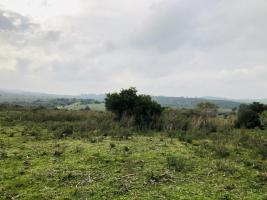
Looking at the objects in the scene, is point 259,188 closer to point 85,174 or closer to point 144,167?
point 144,167

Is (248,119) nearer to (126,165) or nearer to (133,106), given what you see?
(133,106)

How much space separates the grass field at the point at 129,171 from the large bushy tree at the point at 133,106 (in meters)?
13.0

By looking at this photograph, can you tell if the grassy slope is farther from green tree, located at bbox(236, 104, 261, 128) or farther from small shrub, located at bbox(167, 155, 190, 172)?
green tree, located at bbox(236, 104, 261, 128)

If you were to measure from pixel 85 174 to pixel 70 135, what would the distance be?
13248 millimetres

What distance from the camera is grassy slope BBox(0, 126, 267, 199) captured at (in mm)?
14695

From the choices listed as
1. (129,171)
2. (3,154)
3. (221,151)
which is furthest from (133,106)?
(129,171)

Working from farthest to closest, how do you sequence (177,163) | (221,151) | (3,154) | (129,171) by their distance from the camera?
(221,151) < (3,154) < (177,163) < (129,171)

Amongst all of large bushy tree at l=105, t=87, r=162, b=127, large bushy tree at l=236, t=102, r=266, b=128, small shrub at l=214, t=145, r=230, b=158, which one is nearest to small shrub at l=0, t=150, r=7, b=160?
small shrub at l=214, t=145, r=230, b=158

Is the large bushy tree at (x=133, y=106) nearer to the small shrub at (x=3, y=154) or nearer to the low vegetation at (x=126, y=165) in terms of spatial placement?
the low vegetation at (x=126, y=165)

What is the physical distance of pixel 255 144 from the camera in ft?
87.6

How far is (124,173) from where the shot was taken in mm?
17156

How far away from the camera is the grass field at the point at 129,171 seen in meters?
14.8

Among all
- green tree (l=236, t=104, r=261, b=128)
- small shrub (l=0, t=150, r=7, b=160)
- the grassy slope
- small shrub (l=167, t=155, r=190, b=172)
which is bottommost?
small shrub (l=0, t=150, r=7, b=160)

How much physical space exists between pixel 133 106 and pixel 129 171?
23276mm
